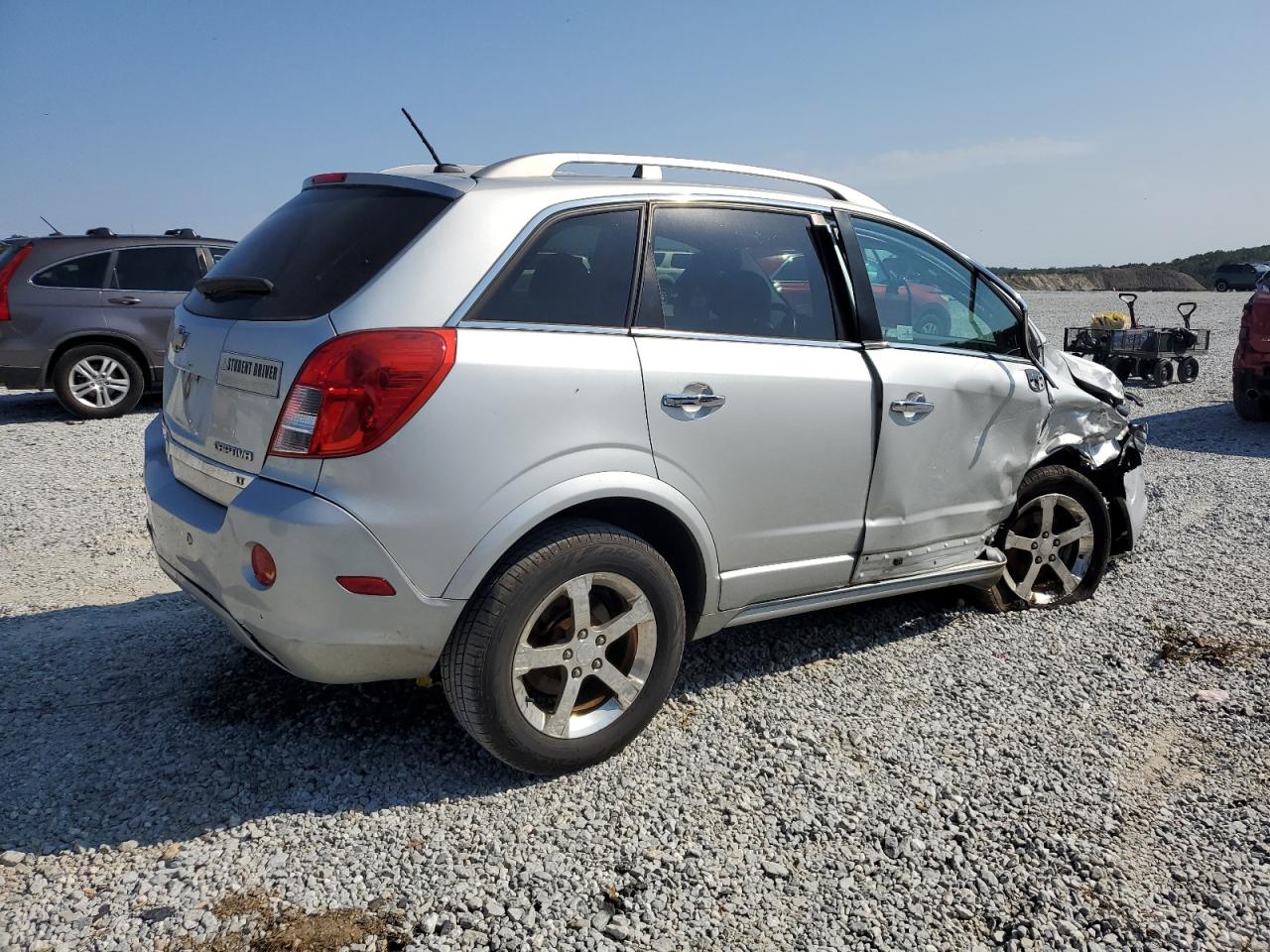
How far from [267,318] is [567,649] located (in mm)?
1365

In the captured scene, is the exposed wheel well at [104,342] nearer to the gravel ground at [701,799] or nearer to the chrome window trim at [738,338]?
the gravel ground at [701,799]

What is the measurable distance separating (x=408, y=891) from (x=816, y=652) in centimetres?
220

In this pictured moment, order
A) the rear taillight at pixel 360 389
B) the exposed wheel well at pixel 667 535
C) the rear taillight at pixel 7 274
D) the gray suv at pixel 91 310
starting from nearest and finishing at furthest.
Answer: the rear taillight at pixel 360 389 → the exposed wheel well at pixel 667 535 → the rear taillight at pixel 7 274 → the gray suv at pixel 91 310

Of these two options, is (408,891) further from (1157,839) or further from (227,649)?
(1157,839)

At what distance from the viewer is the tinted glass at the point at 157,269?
10.5 m

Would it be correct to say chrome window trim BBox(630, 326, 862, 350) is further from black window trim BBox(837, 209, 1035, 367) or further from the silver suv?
black window trim BBox(837, 209, 1035, 367)

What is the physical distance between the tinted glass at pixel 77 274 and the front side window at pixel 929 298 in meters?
9.08

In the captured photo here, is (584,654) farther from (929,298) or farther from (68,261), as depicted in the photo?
(68,261)

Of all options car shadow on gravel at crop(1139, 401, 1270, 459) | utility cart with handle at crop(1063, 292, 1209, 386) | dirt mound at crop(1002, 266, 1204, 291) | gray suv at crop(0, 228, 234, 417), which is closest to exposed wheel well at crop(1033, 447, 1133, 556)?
car shadow on gravel at crop(1139, 401, 1270, 459)

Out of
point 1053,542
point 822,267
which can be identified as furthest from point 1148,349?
point 822,267

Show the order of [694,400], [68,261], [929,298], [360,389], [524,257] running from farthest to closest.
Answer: [68,261] < [929,298] < [694,400] < [524,257] < [360,389]

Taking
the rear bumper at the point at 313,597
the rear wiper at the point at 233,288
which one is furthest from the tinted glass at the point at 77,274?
the rear bumper at the point at 313,597

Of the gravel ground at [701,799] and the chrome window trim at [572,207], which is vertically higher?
the chrome window trim at [572,207]

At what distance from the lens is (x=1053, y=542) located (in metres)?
4.86
